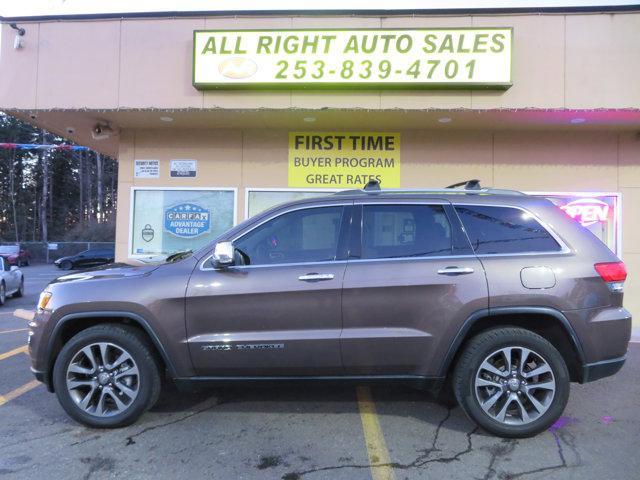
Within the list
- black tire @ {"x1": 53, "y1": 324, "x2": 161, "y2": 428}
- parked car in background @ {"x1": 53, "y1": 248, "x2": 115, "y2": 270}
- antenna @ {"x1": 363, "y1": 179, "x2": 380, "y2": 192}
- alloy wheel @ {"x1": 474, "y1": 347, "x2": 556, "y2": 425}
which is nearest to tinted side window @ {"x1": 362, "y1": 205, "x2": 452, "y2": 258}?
antenna @ {"x1": 363, "y1": 179, "x2": 380, "y2": 192}

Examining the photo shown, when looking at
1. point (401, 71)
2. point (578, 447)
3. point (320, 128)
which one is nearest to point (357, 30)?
point (401, 71)

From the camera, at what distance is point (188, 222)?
9219mm

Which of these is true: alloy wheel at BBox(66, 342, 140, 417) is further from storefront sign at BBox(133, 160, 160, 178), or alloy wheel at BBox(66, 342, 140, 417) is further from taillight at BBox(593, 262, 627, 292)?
storefront sign at BBox(133, 160, 160, 178)

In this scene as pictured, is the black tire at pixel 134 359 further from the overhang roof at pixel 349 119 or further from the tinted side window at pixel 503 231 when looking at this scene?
the overhang roof at pixel 349 119

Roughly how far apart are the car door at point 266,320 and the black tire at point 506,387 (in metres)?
0.99

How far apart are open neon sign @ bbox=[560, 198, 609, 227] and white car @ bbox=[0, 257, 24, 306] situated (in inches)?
512

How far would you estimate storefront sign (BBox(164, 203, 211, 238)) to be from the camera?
30.2 ft

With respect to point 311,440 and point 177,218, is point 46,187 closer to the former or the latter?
point 177,218

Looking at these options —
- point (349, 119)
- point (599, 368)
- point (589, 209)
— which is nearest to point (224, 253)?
point (599, 368)

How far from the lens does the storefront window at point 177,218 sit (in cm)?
920

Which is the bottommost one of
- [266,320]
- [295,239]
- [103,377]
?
[103,377]

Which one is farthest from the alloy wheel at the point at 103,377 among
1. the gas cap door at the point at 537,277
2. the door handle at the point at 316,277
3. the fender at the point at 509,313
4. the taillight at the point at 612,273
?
the taillight at the point at 612,273

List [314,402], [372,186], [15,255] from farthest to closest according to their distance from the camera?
[15,255], [314,402], [372,186]

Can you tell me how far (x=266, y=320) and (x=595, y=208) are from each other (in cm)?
735
